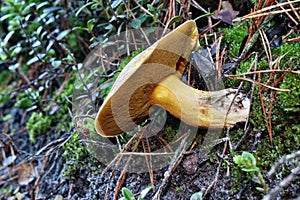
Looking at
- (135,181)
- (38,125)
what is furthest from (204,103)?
(38,125)

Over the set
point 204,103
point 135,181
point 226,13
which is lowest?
point 135,181

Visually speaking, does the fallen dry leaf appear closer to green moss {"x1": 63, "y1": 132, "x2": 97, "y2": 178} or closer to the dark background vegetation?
the dark background vegetation

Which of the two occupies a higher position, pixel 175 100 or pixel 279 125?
pixel 175 100

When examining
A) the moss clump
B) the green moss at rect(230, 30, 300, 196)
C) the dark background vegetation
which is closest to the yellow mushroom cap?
the dark background vegetation

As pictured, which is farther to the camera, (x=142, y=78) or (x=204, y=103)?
(x=204, y=103)

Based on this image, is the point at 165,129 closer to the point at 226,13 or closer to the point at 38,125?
the point at 226,13

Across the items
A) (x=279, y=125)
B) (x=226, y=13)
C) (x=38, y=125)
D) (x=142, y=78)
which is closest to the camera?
(x=142, y=78)
